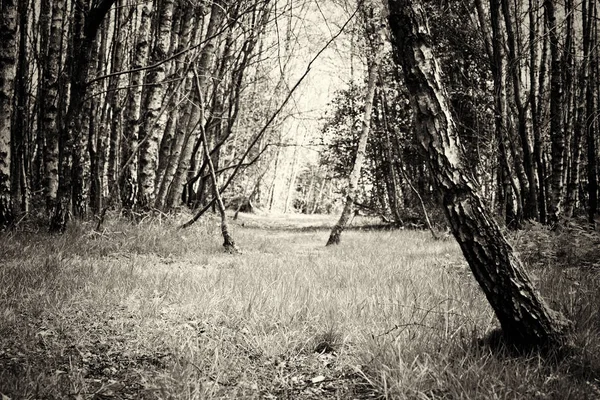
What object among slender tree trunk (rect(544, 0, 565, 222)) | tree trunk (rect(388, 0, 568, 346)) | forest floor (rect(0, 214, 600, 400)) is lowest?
forest floor (rect(0, 214, 600, 400))

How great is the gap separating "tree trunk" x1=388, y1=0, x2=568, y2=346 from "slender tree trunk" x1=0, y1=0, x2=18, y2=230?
6131 mm

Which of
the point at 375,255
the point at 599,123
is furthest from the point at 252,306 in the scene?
the point at 599,123

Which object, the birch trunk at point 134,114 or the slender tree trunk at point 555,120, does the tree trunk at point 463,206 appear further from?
the birch trunk at point 134,114

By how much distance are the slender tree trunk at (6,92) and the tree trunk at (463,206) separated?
20.1ft

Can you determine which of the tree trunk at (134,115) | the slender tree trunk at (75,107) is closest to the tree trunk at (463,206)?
the slender tree trunk at (75,107)

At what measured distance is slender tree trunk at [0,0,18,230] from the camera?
5.47 m

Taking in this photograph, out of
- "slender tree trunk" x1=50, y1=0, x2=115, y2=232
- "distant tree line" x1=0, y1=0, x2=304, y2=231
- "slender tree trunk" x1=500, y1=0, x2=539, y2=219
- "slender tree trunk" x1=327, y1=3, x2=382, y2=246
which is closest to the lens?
"slender tree trunk" x1=50, y1=0, x2=115, y2=232

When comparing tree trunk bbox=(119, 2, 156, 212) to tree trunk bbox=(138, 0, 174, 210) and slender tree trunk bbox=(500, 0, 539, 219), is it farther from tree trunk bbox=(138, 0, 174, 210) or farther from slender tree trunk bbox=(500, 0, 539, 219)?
slender tree trunk bbox=(500, 0, 539, 219)

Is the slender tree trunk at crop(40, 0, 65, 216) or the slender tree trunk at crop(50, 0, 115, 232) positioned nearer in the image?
the slender tree trunk at crop(50, 0, 115, 232)

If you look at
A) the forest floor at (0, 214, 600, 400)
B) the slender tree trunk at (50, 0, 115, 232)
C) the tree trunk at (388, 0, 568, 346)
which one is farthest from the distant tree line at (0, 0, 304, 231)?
the tree trunk at (388, 0, 568, 346)

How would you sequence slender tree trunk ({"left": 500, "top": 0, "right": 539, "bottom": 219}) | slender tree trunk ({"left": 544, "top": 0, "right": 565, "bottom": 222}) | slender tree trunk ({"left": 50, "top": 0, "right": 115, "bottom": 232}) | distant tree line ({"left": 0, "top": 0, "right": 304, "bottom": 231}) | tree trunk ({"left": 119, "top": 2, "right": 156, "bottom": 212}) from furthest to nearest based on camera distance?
tree trunk ({"left": 119, "top": 2, "right": 156, "bottom": 212})
slender tree trunk ({"left": 500, "top": 0, "right": 539, "bottom": 219})
slender tree trunk ({"left": 544, "top": 0, "right": 565, "bottom": 222})
distant tree line ({"left": 0, "top": 0, "right": 304, "bottom": 231})
slender tree trunk ({"left": 50, "top": 0, "right": 115, "bottom": 232})

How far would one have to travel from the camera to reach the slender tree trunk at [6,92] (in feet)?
17.9

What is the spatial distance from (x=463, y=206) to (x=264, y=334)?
155 cm

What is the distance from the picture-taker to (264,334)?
98.0 inches
